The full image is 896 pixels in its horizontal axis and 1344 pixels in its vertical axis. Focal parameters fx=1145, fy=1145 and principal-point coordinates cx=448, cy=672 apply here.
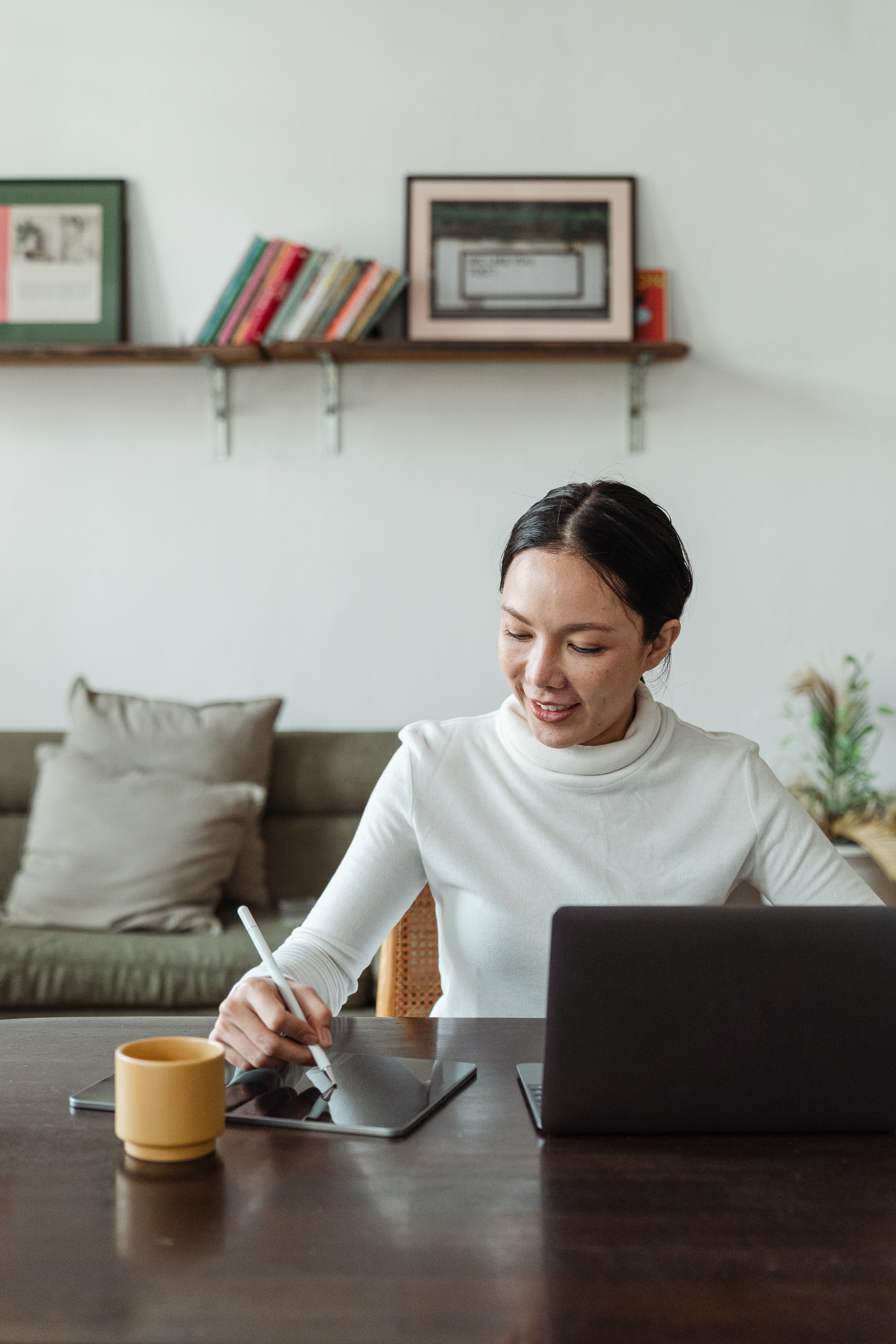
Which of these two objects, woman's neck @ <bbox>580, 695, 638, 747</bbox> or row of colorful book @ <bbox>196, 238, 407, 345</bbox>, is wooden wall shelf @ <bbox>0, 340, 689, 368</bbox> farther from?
woman's neck @ <bbox>580, 695, 638, 747</bbox>

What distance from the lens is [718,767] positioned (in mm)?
1327

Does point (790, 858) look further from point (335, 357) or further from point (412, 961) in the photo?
point (335, 357)

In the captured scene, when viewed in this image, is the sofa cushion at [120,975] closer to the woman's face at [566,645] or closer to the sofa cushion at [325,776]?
the sofa cushion at [325,776]

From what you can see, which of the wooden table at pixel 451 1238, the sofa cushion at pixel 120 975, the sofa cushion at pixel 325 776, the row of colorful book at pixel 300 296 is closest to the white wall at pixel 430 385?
the row of colorful book at pixel 300 296

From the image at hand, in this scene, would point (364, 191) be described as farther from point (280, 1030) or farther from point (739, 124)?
point (280, 1030)

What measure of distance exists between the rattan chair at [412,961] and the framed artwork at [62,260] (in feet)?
7.10

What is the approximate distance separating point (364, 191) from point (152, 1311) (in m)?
2.93

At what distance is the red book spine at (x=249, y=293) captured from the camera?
2.89 metres

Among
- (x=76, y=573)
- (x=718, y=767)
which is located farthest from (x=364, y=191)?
(x=718, y=767)

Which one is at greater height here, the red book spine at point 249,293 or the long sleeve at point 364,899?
the red book spine at point 249,293

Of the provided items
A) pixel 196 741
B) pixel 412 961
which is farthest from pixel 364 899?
pixel 196 741

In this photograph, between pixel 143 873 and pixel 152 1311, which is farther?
pixel 143 873

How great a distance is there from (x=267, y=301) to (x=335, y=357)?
0.71ft

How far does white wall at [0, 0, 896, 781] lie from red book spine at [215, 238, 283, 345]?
20 cm
